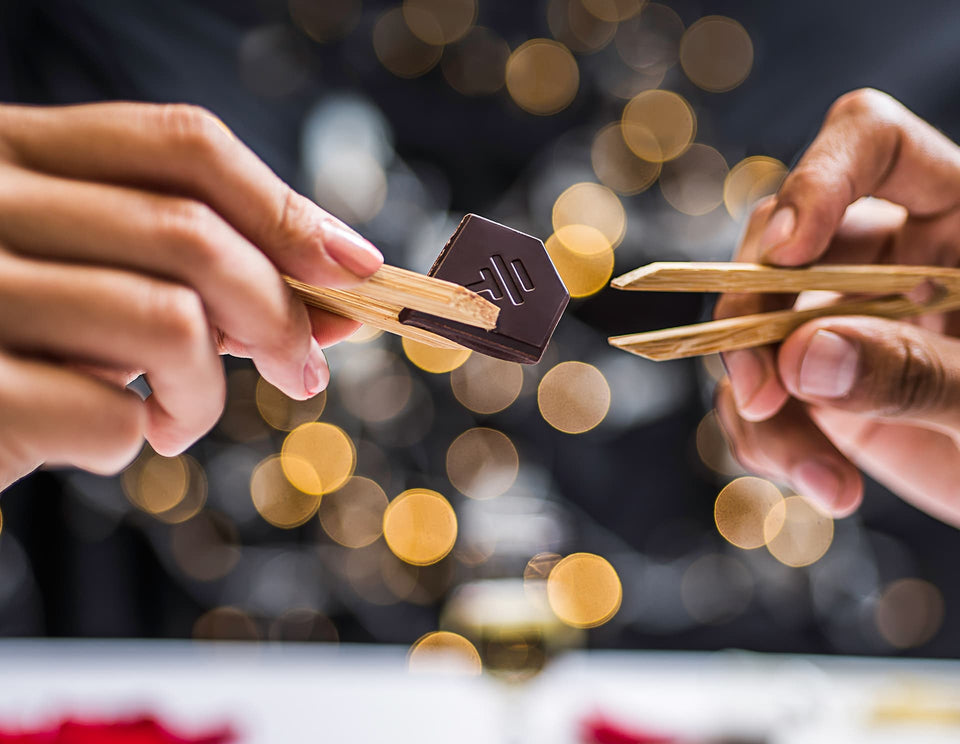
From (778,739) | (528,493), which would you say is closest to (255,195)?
(778,739)

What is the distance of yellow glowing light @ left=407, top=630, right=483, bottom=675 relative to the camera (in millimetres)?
995

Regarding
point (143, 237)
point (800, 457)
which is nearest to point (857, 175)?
point (800, 457)

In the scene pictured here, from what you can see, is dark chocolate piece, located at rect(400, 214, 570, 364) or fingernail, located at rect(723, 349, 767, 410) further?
fingernail, located at rect(723, 349, 767, 410)

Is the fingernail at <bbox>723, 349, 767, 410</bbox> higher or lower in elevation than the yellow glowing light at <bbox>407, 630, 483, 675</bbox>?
higher

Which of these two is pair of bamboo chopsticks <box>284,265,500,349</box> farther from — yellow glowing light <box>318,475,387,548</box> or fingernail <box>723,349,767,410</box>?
yellow glowing light <box>318,475,387,548</box>

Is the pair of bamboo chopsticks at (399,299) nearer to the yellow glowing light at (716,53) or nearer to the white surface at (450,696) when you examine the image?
the white surface at (450,696)

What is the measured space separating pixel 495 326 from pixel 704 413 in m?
1.12

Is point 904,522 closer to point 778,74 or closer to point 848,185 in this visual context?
point 778,74

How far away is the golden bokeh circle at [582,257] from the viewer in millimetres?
1279

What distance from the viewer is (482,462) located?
1370 millimetres

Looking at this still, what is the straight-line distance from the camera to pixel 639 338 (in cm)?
42

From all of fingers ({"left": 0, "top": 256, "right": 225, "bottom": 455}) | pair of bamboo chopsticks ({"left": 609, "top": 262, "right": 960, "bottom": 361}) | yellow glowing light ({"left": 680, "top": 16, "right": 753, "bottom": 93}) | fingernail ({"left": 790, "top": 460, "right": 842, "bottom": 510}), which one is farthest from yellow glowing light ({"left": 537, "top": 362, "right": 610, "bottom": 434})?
fingers ({"left": 0, "top": 256, "right": 225, "bottom": 455})

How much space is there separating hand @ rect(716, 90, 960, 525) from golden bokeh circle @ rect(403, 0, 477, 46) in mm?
882

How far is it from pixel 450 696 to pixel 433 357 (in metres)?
0.63
